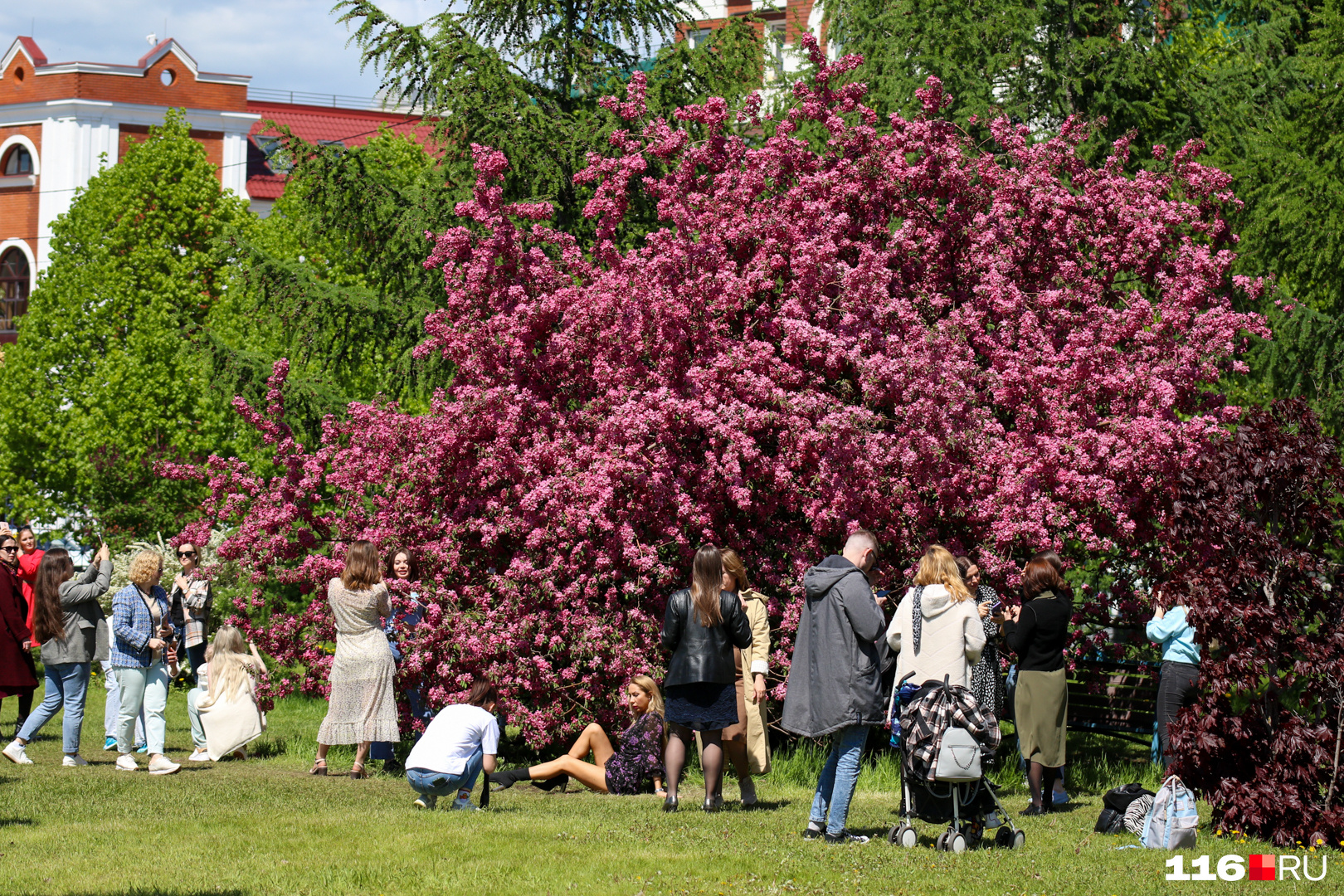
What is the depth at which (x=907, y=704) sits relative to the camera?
8.86 metres

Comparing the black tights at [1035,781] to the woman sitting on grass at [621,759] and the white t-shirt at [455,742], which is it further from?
the white t-shirt at [455,742]

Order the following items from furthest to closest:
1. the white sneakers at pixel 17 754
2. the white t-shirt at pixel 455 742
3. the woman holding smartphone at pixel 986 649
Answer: the white sneakers at pixel 17 754, the woman holding smartphone at pixel 986 649, the white t-shirt at pixel 455 742

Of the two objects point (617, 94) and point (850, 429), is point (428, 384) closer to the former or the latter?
point (617, 94)

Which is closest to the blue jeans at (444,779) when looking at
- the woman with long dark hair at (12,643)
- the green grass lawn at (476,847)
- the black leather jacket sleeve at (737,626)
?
the green grass lawn at (476,847)

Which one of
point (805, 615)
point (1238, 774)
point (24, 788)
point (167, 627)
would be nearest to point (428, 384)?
point (167, 627)

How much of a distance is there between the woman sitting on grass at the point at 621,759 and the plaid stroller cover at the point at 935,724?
3.09 meters

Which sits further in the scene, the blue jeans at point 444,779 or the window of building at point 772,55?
the window of building at point 772,55

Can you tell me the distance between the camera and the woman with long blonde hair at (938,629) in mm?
8969

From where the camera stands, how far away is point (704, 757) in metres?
9.93

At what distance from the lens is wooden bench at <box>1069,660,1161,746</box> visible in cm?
1370

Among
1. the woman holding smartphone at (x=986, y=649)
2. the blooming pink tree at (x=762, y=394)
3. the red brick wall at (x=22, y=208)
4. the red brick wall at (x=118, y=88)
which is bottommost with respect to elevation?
the woman holding smartphone at (x=986, y=649)

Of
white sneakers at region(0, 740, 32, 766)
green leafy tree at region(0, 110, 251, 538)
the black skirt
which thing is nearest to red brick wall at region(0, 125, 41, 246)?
green leafy tree at region(0, 110, 251, 538)

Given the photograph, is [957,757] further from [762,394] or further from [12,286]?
[12,286]

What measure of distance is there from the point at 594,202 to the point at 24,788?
7209 millimetres
